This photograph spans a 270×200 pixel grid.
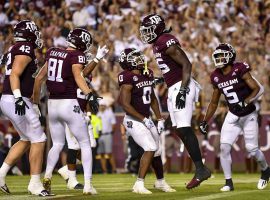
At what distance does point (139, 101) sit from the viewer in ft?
37.3

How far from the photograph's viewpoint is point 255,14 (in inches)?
811

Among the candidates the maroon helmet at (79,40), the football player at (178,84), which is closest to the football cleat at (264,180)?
the football player at (178,84)

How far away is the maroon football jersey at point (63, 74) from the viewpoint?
1037 cm

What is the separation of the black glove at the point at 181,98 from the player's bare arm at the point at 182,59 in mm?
68

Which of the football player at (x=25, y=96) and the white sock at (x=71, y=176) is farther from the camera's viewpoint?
the white sock at (x=71, y=176)

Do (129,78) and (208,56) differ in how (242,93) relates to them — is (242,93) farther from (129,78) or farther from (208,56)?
(208,56)

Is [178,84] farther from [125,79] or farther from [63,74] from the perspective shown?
[63,74]

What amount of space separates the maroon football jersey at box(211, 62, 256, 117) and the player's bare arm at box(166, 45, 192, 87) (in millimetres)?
803

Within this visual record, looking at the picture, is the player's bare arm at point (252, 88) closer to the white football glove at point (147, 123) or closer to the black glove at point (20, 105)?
the white football glove at point (147, 123)

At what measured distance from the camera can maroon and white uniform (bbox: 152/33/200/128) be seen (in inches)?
424

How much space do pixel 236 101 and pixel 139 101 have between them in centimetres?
128

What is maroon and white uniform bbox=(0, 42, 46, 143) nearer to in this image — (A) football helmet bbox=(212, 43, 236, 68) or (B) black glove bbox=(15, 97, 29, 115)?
(B) black glove bbox=(15, 97, 29, 115)

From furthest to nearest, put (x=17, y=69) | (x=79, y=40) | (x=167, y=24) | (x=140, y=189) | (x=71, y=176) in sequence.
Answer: (x=167, y=24) → (x=71, y=176) → (x=140, y=189) → (x=79, y=40) → (x=17, y=69)

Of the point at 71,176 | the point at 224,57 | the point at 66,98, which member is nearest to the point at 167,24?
the point at 71,176
